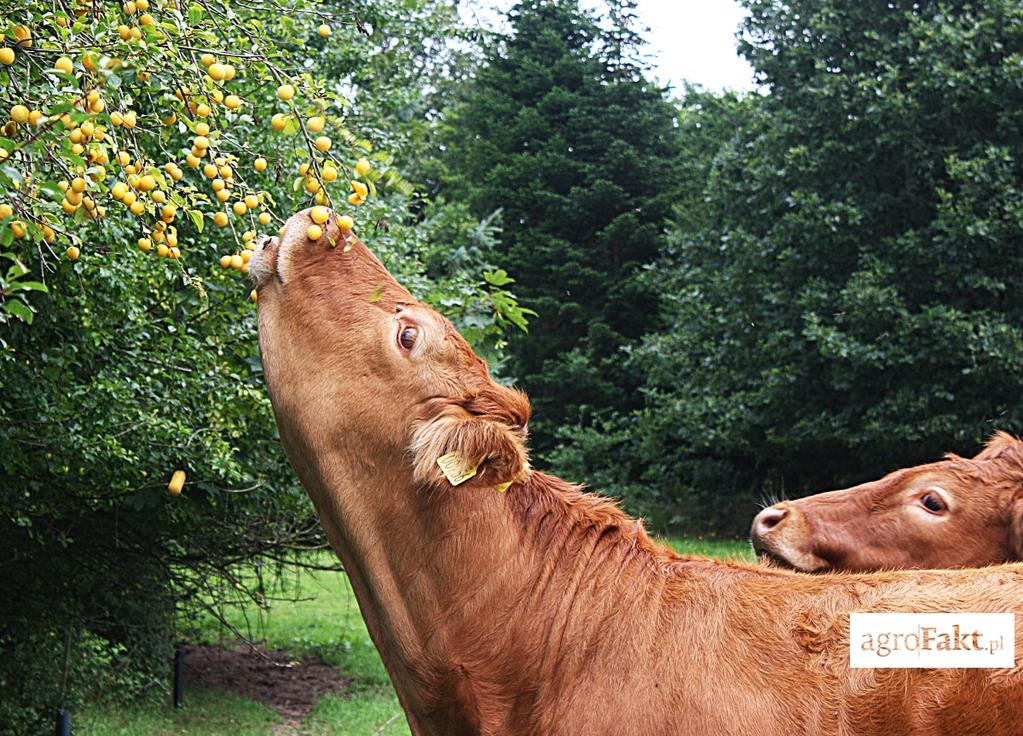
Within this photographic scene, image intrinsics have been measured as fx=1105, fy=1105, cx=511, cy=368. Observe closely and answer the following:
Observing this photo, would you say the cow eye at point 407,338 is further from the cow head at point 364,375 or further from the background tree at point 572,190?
the background tree at point 572,190

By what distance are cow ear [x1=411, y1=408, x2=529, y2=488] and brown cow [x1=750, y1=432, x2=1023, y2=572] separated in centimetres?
157

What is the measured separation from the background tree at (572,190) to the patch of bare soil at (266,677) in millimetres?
14575

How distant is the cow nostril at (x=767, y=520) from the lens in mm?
4016

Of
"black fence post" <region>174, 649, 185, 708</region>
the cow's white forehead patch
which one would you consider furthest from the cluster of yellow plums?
"black fence post" <region>174, 649, 185, 708</region>

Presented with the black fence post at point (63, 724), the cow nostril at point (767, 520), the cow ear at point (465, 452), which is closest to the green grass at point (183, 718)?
the black fence post at point (63, 724)

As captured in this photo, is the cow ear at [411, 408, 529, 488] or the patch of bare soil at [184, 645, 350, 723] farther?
the patch of bare soil at [184, 645, 350, 723]

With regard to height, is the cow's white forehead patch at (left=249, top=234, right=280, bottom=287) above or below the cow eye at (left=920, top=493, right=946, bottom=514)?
above

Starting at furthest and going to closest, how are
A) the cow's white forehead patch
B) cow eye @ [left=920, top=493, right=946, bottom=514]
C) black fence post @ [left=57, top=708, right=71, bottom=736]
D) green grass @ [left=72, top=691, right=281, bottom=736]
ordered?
green grass @ [left=72, top=691, right=281, bottom=736] → black fence post @ [left=57, top=708, right=71, bottom=736] → cow eye @ [left=920, top=493, right=946, bottom=514] → the cow's white forehead patch

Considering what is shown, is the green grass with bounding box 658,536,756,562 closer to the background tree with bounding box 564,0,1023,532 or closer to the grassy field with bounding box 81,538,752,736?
the background tree with bounding box 564,0,1023,532

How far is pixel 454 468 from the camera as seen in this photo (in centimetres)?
267

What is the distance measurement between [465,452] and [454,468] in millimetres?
47

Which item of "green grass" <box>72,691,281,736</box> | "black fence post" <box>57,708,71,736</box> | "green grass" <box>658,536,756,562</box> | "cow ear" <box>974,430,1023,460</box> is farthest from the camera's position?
"green grass" <box>658,536,756,562</box>

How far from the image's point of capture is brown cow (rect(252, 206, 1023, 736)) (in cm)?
243

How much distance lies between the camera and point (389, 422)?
287cm
